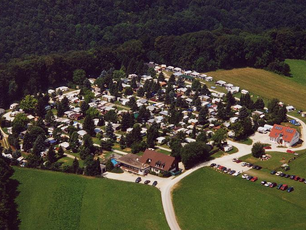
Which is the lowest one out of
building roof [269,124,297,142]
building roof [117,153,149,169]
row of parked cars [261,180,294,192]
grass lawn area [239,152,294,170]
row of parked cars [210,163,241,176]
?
building roof [117,153,149,169]

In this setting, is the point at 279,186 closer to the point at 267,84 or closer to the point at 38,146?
the point at 38,146

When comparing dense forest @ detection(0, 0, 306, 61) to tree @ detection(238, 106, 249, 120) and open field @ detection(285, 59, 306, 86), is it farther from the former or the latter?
tree @ detection(238, 106, 249, 120)

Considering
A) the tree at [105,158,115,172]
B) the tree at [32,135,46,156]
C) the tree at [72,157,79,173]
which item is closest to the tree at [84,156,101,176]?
the tree at [72,157,79,173]

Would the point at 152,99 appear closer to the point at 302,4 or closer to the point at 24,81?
the point at 24,81

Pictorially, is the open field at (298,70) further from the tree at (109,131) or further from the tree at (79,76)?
the tree at (109,131)

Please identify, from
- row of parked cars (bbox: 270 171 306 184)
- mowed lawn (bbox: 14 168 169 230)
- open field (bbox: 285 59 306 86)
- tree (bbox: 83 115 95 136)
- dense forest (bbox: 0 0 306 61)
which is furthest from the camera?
dense forest (bbox: 0 0 306 61)

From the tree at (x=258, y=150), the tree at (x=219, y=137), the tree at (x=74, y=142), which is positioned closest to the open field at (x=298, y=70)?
the tree at (x=219, y=137)

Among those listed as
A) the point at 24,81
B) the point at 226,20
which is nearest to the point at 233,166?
the point at 24,81
